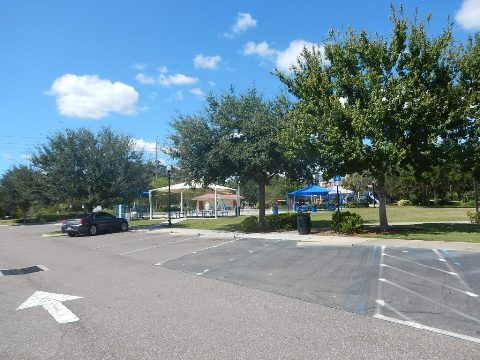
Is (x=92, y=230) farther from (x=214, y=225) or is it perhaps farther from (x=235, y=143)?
(x=235, y=143)

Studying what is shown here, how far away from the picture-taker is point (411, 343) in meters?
5.34

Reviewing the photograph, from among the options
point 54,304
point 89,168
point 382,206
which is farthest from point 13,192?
point 54,304

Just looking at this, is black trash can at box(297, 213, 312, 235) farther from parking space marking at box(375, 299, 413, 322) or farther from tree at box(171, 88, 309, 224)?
parking space marking at box(375, 299, 413, 322)

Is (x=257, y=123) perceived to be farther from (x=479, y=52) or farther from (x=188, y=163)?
(x=479, y=52)

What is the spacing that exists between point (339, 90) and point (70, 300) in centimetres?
1467

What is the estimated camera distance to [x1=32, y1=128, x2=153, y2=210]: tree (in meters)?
29.6

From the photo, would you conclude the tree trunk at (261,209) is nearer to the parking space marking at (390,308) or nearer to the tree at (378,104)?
the tree at (378,104)

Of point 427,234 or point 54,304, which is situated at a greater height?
point 427,234

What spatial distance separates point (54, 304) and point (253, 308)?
12.1 feet

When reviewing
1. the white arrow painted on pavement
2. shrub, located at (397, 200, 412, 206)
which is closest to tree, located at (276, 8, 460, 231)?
the white arrow painted on pavement

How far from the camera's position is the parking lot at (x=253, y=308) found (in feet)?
17.5

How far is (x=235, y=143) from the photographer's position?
2406cm

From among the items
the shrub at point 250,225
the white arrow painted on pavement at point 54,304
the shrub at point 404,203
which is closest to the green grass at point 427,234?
the shrub at point 250,225

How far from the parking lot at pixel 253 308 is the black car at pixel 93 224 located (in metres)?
14.5
